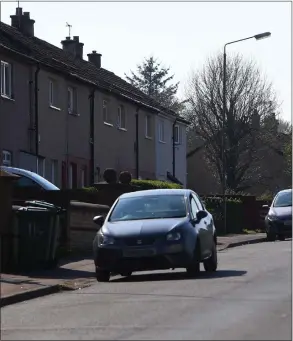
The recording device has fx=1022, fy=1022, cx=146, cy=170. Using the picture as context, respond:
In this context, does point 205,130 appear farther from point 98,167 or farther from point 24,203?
point 24,203

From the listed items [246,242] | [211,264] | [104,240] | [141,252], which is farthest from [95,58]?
[141,252]

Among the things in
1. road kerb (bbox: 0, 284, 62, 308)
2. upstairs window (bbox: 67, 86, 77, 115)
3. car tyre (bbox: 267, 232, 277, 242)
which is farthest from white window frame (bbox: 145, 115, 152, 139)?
road kerb (bbox: 0, 284, 62, 308)

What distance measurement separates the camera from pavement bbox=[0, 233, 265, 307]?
15609 mm

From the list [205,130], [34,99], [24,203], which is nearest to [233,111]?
[205,130]

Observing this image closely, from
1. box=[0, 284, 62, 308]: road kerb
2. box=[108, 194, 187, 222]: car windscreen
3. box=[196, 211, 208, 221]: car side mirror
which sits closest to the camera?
box=[0, 284, 62, 308]: road kerb

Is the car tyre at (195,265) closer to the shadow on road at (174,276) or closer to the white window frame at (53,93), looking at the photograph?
the shadow on road at (174,276)

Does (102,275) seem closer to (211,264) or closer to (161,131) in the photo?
(211,264)

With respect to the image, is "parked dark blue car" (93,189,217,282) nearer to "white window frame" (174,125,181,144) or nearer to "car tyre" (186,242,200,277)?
"car tyre" (186,242,200,277)

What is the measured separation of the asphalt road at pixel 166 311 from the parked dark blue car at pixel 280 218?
16370 mm

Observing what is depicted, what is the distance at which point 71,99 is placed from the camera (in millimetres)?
39500

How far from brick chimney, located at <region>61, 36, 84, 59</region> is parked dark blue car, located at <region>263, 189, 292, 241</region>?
18.1 m

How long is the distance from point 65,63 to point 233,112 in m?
27.2

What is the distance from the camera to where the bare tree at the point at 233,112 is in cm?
6712

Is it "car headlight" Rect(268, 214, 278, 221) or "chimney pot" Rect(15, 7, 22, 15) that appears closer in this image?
"car headlight" Rect(268, 214, 278, 221)
